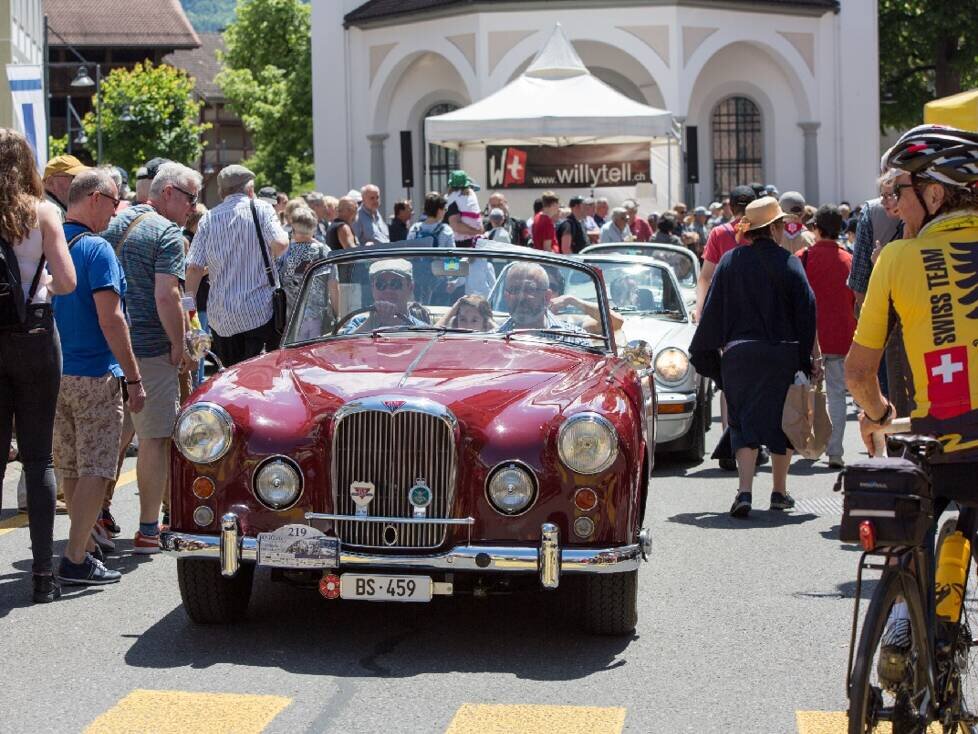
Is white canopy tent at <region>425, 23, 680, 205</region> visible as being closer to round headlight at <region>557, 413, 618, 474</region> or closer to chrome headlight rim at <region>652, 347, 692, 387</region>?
chrome headlight rim at <region>652, 347, 692, 387</region>

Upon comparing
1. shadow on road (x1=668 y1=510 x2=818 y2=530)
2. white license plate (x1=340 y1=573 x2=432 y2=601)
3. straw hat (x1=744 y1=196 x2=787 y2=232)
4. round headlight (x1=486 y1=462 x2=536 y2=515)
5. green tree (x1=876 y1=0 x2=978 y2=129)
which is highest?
green tree (x1=876 y1=0 x2=978 y2=129)

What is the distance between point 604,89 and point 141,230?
1715 cm

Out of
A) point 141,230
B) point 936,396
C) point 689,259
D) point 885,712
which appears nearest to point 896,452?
point 936,396

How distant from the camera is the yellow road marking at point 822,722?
17.7 ft

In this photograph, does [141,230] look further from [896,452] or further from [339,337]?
[896,452]

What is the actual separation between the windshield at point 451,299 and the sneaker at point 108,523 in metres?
1.92

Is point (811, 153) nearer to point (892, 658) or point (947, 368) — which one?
point (947, 368)

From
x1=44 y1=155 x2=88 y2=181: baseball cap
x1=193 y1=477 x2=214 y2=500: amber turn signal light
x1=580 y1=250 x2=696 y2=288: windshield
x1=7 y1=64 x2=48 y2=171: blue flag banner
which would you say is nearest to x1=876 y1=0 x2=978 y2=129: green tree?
x1=580 y1=250 x2=696 y2=288: windshield

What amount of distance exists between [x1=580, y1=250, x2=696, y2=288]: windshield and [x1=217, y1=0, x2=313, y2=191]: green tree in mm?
52964

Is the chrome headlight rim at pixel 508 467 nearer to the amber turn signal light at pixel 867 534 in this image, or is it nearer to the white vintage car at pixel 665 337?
the amber turn signal light at pixel 867 534

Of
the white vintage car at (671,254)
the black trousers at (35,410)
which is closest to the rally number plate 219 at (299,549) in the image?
the black trousers at (35,410)

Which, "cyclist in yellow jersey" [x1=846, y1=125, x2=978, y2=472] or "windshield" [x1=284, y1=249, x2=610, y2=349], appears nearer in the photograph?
"cyclist in yellow jersey" [x1=846, y1=125, x2=978, y2=472]

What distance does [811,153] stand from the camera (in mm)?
41375

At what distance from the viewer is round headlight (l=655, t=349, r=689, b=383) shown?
11953 millimetres
